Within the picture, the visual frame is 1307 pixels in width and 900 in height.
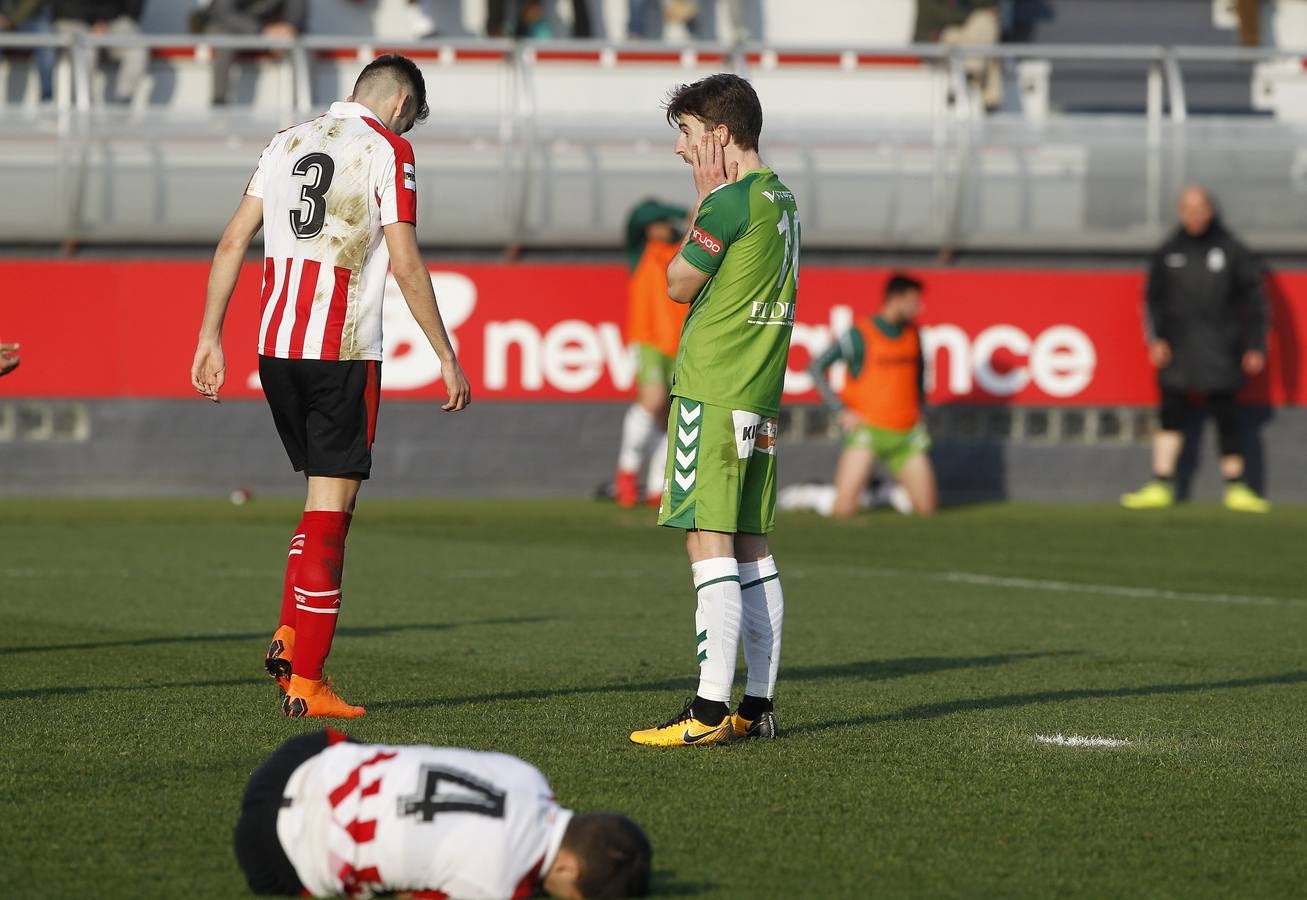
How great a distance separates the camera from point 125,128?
56.3 feet

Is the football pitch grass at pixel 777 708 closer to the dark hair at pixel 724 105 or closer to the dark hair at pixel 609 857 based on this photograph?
the dark hair at pixel 609 857

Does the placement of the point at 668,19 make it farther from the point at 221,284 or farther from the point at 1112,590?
the point at 221,284

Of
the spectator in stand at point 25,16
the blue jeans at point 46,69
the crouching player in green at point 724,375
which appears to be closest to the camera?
the crouching player in green at point 724,375

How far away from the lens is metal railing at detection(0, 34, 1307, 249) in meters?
17.2

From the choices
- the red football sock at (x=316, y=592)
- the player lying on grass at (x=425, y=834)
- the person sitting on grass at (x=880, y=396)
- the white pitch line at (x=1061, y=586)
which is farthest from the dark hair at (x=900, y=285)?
the player lying on grass at (x=425, y=834)

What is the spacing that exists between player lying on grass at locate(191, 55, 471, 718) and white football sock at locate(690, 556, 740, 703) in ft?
3.15

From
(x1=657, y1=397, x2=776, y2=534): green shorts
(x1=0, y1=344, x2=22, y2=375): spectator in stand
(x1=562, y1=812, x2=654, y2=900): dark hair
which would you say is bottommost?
(x1=562, y1=812, x2=654, y2=900): dark hair

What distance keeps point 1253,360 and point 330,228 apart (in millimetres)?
12586

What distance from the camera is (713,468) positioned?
5754 millimetres

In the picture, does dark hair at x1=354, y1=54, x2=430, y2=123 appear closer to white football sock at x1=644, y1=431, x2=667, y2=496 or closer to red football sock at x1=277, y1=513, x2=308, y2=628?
red football sock at x1=277, y1=513, x2=308, y2=628

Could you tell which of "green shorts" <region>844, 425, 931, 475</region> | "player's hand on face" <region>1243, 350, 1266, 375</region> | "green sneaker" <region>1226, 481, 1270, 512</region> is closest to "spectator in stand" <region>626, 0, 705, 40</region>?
"green shorts" <region>844, 425, 931, 475</region>

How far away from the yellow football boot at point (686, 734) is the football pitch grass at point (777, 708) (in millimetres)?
65

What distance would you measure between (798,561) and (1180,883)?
319 inches

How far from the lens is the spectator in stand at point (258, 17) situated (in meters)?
19.5
